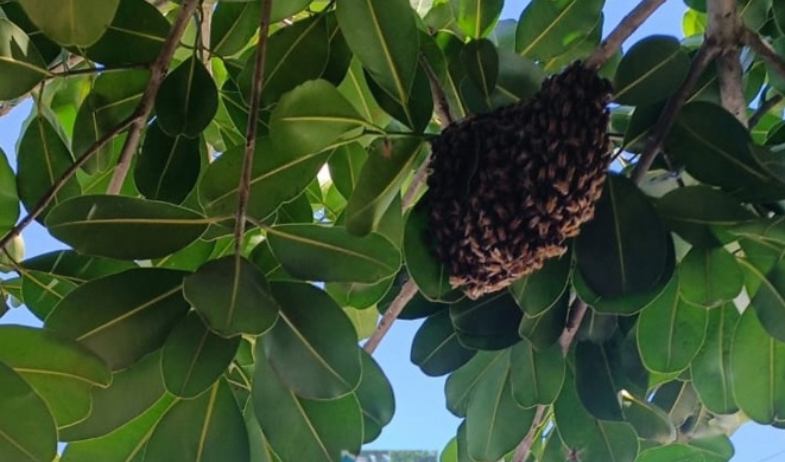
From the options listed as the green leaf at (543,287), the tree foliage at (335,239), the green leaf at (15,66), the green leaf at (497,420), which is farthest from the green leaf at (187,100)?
the green leaf at (497,420)

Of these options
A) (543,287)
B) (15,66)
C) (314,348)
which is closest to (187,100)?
(15,66)

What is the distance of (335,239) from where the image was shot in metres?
0.77

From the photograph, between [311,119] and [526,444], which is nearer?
[311,119]

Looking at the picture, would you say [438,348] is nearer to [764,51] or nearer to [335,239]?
[335,239]

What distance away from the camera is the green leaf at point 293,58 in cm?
82

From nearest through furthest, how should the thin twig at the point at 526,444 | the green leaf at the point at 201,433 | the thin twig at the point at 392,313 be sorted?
the green leaf at the point at 201,433
the thin twig at the point at 392,313
the thin twig at the point at 526,444

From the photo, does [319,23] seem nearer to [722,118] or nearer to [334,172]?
[334,172]

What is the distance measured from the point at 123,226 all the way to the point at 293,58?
22cm

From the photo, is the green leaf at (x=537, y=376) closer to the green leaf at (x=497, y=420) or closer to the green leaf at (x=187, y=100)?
the green leaf at (x=497, y=420)

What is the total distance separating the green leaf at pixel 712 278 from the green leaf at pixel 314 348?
12.5 inches

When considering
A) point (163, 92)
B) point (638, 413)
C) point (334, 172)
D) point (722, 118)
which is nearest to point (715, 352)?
point (638, 413)

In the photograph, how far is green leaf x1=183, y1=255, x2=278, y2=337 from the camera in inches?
26.6

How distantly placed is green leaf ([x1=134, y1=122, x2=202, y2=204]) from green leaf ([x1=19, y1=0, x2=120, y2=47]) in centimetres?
23

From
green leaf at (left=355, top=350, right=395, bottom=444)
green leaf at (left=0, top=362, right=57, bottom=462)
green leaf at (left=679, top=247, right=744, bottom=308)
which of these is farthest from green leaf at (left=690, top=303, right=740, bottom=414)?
green leaf at (left=0, top=362, right=57, bottom=462)
